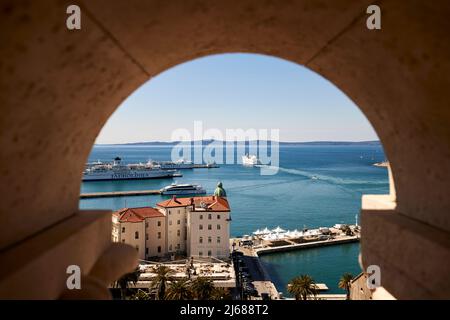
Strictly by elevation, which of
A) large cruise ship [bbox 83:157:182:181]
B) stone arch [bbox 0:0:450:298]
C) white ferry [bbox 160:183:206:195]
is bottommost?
white ferry [bbox 160:183:206:195]

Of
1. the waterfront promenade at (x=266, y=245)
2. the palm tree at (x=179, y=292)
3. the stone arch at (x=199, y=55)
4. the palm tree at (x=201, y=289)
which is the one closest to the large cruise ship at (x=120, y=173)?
the waterfront promenade at (x=266, y=245)

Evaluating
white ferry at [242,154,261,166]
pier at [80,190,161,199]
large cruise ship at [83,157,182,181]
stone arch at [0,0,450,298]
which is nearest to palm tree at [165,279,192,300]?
stone arch at [0,0,450,298]

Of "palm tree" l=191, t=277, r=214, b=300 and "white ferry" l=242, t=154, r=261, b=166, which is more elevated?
"white ferry" l=242, t=154, r=261, b=166

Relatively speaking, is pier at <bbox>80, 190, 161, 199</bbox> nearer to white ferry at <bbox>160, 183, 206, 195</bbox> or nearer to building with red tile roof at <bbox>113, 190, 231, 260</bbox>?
white ferry at <bbox>160, 183, 206, 195</bbox>

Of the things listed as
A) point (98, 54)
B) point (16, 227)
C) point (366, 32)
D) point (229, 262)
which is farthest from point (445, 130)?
point (229, 262)

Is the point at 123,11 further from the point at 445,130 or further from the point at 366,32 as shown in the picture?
the point at 445,130

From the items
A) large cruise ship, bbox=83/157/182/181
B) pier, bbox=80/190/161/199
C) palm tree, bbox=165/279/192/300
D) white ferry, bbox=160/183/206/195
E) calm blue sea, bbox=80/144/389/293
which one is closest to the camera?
palm tree, bbox=165/279/192/300
